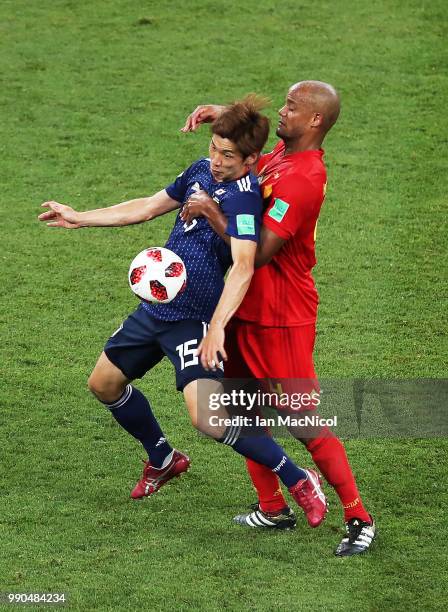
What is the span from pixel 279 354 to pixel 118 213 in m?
1.05

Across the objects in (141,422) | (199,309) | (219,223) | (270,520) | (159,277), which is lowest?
(270,520)

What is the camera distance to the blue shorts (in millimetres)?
5543

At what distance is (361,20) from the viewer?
38.8ft

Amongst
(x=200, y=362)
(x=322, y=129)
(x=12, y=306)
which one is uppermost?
(x=322, y=129)

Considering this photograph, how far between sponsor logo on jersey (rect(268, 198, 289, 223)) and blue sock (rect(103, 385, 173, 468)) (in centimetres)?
116

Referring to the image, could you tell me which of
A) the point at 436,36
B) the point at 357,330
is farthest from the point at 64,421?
the point at 436,36

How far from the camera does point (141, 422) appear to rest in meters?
5.94

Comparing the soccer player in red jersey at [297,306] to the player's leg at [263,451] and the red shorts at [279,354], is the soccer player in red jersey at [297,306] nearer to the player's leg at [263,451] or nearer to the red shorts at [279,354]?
the red shorts at [279,354]

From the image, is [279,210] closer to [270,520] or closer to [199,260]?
[199,260]

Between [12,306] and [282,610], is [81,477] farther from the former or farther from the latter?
[12,306]

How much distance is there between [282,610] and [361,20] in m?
7.82

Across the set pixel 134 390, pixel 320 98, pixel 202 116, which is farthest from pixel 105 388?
pixel 320 98

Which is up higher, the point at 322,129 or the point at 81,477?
the point at 322,129

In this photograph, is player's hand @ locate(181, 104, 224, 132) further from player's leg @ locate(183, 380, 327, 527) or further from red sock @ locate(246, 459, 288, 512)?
red sock @ locate(246, 459, 288, 512)
